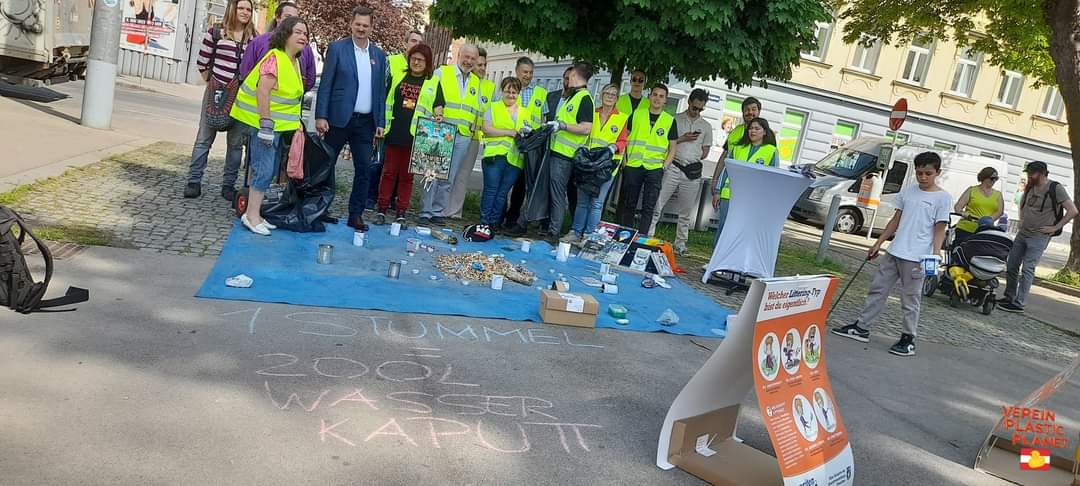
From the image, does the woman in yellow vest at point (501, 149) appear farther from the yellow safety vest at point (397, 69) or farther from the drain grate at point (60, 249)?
the drain grate at point (60, 249)

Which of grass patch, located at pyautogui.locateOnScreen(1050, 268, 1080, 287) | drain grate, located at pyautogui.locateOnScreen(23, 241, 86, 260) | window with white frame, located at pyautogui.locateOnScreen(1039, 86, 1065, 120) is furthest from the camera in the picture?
window with white frame, located at pyautogui.locateOnScreen(1039, 86, 1065, 120)

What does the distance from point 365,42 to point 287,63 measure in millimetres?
1001

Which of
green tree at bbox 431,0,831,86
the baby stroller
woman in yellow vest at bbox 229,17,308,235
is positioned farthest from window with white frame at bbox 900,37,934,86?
woman in yellow vest at bbox 229,17,308,235

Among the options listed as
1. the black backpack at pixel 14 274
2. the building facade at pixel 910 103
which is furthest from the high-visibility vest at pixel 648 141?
the building facade at pixel 910 103

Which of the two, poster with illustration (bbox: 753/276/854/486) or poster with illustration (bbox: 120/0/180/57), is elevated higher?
poster with illustration (bbox: 120/0/180/57)

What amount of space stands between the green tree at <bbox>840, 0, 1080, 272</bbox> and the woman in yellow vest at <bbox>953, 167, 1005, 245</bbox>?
5.51 m

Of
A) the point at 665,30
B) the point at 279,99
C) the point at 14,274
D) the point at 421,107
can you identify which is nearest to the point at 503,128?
the point at 421,107

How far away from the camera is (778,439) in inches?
149

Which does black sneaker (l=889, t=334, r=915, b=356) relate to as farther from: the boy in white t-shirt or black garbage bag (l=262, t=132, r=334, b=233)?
black garbage bag (l=262, t=132, r=334, b=233)

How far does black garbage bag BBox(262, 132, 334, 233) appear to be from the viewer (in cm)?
820

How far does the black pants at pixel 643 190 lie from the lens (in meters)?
10.2

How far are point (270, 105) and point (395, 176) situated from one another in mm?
2146

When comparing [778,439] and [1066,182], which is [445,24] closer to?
[778,439]

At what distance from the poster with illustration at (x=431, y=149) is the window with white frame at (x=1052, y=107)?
104 ft
